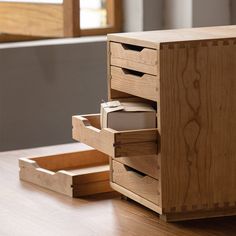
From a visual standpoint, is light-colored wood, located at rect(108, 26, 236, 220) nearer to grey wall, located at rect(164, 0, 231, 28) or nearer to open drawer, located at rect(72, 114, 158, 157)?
open drawer, located at rect(72, 114, 158, 157)

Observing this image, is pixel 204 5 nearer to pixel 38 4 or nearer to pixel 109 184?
pixel 38 4

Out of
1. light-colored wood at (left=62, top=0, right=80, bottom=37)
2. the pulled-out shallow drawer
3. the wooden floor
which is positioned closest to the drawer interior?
the pulled-out shallow drawer

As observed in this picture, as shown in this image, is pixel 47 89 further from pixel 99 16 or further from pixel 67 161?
pixel 67 161

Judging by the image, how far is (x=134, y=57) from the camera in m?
1.93

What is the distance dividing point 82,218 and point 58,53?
2238 mm

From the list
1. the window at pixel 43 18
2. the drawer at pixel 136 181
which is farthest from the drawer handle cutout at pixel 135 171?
the window at pixel 43 18

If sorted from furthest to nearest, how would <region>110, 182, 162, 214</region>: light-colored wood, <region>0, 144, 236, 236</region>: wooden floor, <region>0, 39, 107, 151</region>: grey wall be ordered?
<region>0, 39, 107, 151</region>: grey wall → <region>110, 182, 162, 214</region>: light-colored wood → <region>0, 144, 236, 236</region>: wooden floor

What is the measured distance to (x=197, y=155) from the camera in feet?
6.03

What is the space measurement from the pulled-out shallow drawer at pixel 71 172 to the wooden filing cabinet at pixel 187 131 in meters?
0.22

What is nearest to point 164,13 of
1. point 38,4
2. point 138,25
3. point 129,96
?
point 138,25

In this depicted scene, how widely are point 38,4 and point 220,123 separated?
2.60 metres

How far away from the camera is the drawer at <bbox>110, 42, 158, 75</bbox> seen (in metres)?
1.84

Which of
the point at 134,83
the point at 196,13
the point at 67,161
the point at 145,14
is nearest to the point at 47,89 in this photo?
the point at 145,14

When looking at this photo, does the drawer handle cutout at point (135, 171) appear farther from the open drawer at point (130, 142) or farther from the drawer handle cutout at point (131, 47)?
the drawer handle cutout at point (131, 47)
